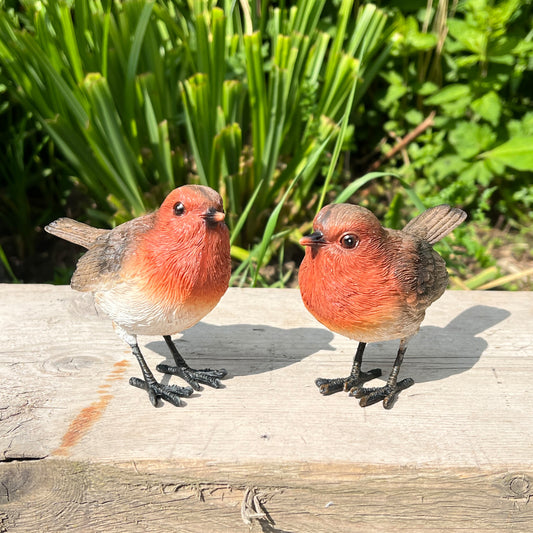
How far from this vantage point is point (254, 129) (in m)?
3.02

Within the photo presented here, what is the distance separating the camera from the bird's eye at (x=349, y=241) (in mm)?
1670

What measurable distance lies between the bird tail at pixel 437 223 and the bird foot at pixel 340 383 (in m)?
0.51

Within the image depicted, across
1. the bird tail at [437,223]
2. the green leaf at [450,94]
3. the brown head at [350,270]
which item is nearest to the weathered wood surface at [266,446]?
the brown head at [350,270]

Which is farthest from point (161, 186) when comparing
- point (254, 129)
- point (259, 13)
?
point (259, 13)

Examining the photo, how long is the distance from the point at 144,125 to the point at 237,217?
67cm

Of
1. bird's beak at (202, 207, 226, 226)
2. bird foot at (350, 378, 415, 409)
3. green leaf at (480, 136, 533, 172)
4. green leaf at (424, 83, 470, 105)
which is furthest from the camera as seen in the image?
green leaf at (424, 83, 470, 105)

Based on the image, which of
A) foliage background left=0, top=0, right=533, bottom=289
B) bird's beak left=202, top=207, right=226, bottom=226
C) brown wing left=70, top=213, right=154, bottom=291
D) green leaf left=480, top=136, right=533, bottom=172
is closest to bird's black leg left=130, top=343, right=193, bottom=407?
brown wing left=70, top=213, right=154, bottom=291

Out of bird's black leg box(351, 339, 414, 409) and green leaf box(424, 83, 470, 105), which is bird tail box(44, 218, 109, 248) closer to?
bird's black leg box(351, 339, 414, 409)

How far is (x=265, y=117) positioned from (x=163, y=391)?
1571 millimetres

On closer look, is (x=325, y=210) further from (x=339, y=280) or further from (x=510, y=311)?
(x=510, y=311)

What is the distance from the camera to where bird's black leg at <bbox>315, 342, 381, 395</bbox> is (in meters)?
2.00

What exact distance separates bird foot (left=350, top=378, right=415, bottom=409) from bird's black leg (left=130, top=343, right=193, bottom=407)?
1.79ft

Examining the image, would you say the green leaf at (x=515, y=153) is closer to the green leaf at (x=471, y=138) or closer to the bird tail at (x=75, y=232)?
the green leaf at (x=471, y=138)

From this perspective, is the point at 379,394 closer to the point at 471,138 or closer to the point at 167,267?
the point at 167,267
